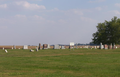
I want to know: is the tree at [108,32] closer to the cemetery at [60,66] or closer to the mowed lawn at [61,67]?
the cemetery at [60,66]

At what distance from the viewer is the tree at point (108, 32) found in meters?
76.9

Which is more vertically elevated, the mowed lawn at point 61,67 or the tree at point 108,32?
the tree at point 108,32

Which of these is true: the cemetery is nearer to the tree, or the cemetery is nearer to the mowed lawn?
the mowed lawn

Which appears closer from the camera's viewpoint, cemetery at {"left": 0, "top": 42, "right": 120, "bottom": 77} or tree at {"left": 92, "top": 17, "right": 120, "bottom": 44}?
cemetery at {"left": 0, "top": 42, "right": 120, "bottom": 77}

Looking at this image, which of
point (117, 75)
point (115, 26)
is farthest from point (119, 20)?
point (117, 75)

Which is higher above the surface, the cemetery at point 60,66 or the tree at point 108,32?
the tree at point 108,32

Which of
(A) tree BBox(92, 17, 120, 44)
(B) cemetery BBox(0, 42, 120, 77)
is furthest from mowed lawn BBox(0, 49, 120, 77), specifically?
(A) tree BBox(92, 17, 120, 44)

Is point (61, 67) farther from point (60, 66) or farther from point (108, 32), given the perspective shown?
point (108, 32)

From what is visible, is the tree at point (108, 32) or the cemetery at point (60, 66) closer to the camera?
the cemetery at point (60, 66)

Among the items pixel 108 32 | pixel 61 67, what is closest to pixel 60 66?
pixel 61 67

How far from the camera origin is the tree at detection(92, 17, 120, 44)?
7688 centimetres

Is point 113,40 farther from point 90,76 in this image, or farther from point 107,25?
point 90,76

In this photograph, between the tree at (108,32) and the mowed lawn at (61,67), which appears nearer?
the mowed lawn at (61,67)

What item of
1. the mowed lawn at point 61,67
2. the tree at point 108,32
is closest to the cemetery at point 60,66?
the mowed lawn at point 61,67
